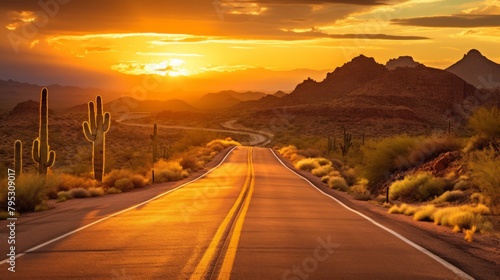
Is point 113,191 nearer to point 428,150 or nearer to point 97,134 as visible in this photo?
point 97,134

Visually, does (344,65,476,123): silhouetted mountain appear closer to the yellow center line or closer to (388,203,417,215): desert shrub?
(388,203,417,215): desert shrub

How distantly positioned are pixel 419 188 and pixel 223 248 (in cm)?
1451

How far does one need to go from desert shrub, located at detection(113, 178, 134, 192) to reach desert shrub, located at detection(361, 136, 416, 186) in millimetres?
A: 12234

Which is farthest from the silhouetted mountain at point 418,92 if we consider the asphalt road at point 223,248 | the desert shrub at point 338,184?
the asphalt road at point 223,248

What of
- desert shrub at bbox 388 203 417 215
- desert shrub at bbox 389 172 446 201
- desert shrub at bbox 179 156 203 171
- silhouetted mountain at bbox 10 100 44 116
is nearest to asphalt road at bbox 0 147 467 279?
desert shrub at bbox 388 203 417 215

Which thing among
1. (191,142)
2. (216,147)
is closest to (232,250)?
(216,147)

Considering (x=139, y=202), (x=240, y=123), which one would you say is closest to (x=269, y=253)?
(x=139, y=202)

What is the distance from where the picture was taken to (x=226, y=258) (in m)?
10.6

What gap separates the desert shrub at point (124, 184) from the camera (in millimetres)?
31031

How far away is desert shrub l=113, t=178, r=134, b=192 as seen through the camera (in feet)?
102

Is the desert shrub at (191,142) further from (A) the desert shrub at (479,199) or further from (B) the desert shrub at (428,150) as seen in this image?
(A) the desert shrub at (479,199)

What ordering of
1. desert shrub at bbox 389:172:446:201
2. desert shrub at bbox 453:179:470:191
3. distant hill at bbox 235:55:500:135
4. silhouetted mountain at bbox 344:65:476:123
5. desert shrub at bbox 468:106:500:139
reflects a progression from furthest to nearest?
1. silhouetted mountain at bbox 344:65:476:123
2. distant hill at bbox 235:55:500:135
3. desert shrub at bbox 468:106:500:139
4. desert shrub at bbox 389:172:446:201
5. desert shrub at bbox 453:179:470:191

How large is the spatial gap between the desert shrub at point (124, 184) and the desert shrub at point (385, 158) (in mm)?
12234

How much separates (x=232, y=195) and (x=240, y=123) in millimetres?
142971
